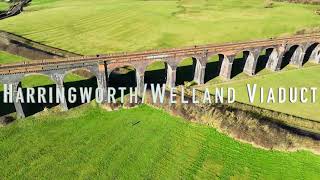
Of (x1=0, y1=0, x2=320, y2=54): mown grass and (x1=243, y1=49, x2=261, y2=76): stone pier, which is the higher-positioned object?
(x1=0, y1=0, x2=320, y2=54): mown grass

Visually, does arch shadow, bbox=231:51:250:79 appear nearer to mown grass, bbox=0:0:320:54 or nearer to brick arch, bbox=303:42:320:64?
brick arch, bbox=303:42:320:64

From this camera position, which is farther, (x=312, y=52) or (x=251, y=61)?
(x=312, y=52)

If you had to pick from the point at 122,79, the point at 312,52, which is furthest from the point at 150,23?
the point at 312,52

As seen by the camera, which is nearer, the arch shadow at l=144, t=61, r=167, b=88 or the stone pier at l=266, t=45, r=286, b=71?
the arch shadow at l=144, t=61, r=167, b=88

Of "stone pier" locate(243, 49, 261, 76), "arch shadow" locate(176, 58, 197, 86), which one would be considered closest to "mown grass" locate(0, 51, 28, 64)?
"arch shadow" locate(176, 58, 197, 86)

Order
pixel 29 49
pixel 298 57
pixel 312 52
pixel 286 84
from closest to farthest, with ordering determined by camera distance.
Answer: pixel 286 84
pixel 298 57
pixel 312 52
pixel 29 49

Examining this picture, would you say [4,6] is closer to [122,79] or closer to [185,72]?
[122,79]

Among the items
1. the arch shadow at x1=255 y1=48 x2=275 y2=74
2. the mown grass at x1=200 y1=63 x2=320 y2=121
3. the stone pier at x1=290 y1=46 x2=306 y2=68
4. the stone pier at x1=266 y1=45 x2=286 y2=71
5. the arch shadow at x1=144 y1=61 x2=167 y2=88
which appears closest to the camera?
the mown grass at x1=200 y1=63 x2=320 y2=121
